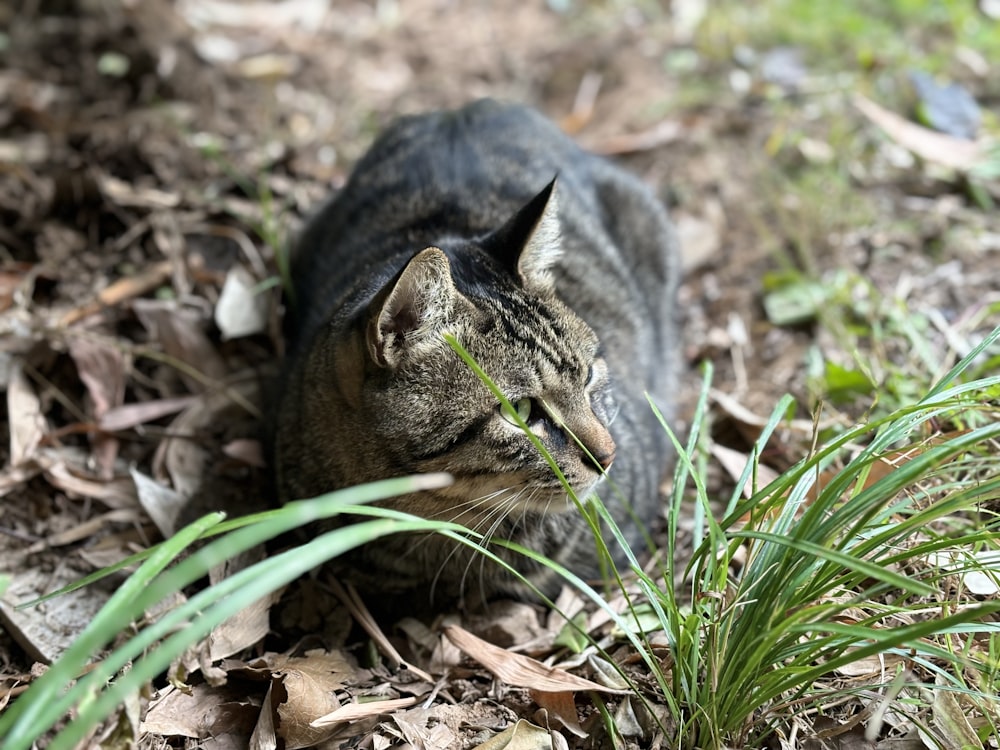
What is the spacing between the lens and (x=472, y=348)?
239 cm

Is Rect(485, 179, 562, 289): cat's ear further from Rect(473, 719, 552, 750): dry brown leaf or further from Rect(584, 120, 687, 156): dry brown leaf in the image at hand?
Rect(584, 120, 687, 156): dry brown leaf

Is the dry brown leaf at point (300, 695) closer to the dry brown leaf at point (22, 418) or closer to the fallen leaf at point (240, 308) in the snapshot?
the dry brown leaf at point (22, 418)

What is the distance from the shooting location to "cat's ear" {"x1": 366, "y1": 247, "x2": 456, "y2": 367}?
219 cm

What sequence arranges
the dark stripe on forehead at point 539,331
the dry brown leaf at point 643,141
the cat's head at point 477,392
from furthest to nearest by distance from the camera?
the dry brown leaf at point 643,141
the dark stripe on forehead at point 539,331
the cat's head at point 477,392

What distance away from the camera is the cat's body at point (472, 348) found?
7.72 feet

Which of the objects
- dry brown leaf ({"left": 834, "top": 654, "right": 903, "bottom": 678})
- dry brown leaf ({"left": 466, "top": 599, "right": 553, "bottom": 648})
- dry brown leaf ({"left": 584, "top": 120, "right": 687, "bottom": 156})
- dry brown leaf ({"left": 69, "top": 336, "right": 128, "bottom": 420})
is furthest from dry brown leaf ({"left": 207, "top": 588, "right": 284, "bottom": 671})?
dry brown leaf ({"left": 584, "top": 120, "right": 687, "bottom": 156})

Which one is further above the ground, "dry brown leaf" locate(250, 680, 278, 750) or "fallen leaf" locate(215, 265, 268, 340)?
"fallen leaf" locate(215, 265, 268, 340)

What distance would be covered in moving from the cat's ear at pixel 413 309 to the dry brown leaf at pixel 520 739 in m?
0.98

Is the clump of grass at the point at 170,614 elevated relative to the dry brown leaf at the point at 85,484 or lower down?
elevated

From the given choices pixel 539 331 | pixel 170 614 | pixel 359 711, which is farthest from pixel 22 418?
pixel 170 614

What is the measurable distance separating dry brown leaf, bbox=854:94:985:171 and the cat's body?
1490 millimetres

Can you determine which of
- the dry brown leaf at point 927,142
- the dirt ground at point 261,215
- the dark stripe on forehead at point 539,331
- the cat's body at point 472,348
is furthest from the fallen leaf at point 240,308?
the dry brown leaf at point 927,142

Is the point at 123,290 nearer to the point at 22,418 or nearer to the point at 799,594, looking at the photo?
the point at 22,418

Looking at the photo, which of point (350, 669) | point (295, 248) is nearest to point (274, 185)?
point (295, 248)
